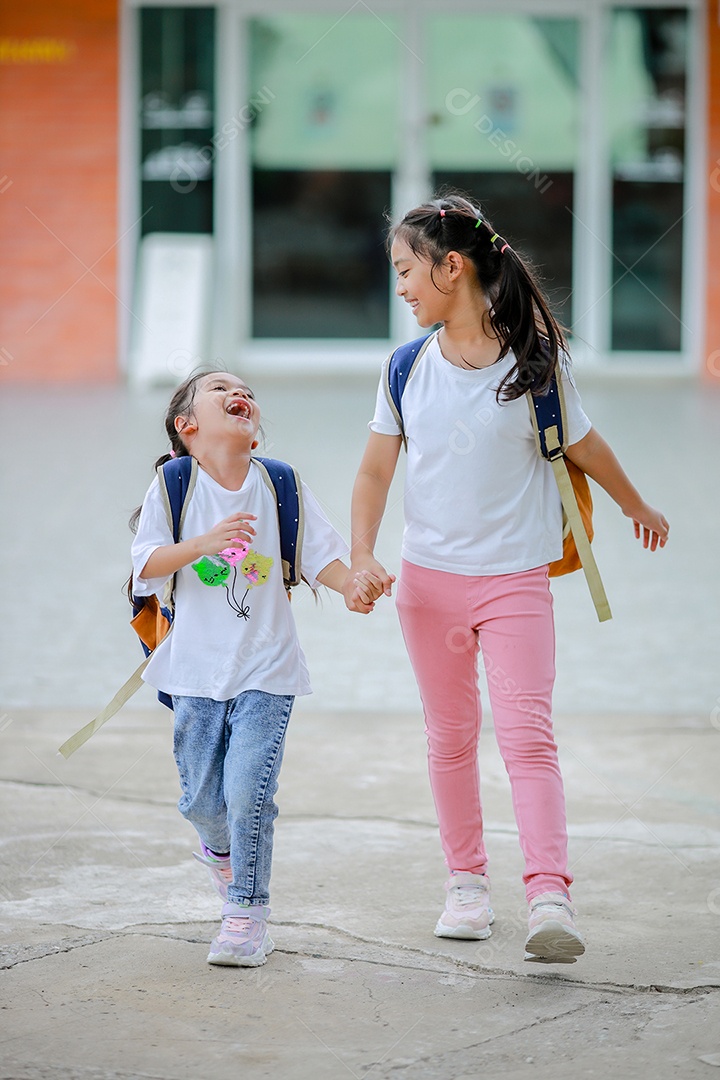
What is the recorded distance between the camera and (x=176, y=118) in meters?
13.9

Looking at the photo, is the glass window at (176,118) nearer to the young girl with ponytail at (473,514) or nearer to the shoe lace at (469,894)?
the young girl with ponytail at (473,514)

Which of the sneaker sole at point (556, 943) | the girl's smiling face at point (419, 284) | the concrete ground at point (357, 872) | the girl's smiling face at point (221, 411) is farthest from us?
the girl's smiling face at point (419, 284)

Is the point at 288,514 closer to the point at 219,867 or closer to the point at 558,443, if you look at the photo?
the point at 558,443

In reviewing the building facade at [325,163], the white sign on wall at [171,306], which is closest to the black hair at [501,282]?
the white sign on wall at [171,306]

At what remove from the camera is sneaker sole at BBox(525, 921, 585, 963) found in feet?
9.70

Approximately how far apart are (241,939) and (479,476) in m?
1.09

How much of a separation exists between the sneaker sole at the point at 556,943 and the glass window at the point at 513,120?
447 inches

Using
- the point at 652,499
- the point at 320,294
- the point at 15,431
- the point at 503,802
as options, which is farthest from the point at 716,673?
the point at 320,294

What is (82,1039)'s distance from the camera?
2.71 metres

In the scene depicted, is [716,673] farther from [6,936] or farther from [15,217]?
[15,217]

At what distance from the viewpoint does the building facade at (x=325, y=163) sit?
1374 cm
